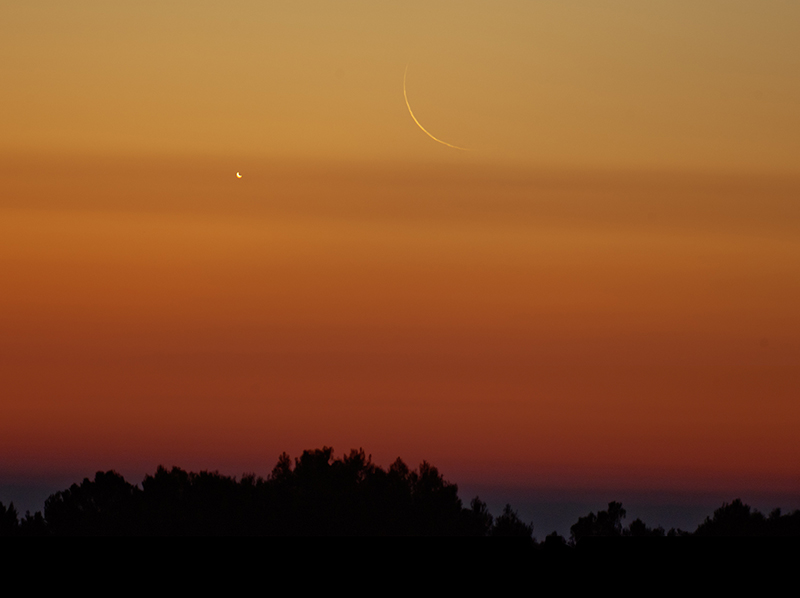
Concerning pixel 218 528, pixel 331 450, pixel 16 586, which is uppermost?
pixel 331 450

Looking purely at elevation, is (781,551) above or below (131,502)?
below

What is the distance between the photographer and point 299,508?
121 meters

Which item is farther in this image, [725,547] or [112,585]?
[725,547]

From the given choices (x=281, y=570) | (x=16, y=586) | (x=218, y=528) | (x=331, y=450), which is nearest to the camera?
Answer: (x=16, y=586)

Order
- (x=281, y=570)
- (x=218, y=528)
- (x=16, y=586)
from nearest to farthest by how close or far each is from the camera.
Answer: (x=16, y=586) → (x=281, y=570) → (x=218, y=528)

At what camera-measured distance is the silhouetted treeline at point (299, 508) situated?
117062 millimetres

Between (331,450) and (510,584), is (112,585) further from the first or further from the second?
(331,450)

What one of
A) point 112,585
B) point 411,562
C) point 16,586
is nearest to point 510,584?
point 411,562

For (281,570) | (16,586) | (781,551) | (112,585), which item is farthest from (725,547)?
(16,586)

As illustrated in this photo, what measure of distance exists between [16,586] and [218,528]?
92.0 m

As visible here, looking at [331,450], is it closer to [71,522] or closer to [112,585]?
[71,522]

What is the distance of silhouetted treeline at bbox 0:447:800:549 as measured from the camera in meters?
117

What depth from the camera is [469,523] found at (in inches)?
4712

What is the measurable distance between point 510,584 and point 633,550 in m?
3.01
